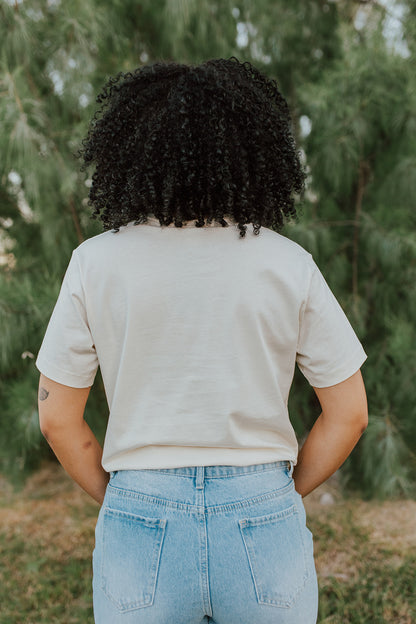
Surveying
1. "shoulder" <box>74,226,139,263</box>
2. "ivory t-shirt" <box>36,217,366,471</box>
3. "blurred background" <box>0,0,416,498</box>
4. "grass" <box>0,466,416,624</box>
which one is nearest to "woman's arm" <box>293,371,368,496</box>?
"ivory t-shirt" <box>36,217,366,471</box>

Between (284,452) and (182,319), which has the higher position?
(182,319)

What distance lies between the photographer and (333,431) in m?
1.08

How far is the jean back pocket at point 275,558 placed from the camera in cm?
86

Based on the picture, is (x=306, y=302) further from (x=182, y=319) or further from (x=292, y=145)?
(x=292, y=145)

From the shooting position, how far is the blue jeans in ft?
2.81

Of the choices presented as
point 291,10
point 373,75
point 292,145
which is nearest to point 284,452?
point 292,145

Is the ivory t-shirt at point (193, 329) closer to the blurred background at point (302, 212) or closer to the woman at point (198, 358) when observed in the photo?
the woman at point (198, 358)

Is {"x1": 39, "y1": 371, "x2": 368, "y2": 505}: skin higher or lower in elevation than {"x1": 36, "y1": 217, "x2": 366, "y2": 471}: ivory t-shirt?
lower

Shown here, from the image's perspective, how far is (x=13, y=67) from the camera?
2398mm

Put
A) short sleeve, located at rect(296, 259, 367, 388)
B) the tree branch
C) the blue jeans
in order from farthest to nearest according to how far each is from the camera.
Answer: the tree branch
short sleeve, located at rect(296, 259, 367, 388)
the blue jeans

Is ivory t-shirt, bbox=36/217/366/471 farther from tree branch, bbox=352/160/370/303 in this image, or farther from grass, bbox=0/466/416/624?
tree branch, bbox=352/160/370/303

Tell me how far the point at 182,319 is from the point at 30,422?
66.1 inches

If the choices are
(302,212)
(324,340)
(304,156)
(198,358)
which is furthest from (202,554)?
(304,156)

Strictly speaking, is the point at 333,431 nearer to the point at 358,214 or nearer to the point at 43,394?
A: the point at 43,394
